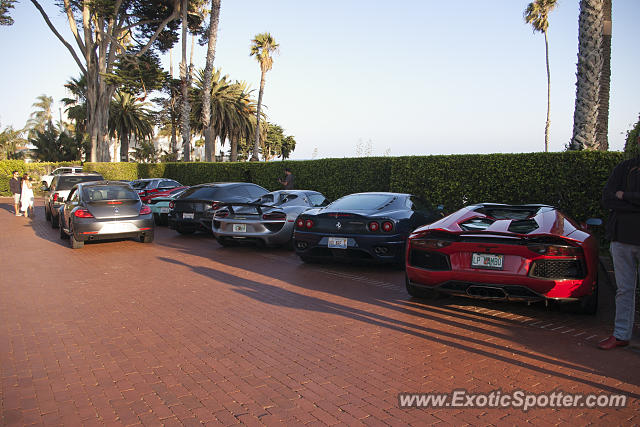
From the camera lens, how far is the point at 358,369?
3910mm

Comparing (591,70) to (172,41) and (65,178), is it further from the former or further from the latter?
(172,41)

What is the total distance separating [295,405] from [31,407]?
1822mm

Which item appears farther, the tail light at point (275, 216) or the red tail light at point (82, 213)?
the red tail light at point (82, 213)

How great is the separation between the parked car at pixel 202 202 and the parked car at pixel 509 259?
736 cm

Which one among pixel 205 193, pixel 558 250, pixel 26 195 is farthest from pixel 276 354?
pixel 26 195

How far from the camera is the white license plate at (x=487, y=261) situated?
4977 mm

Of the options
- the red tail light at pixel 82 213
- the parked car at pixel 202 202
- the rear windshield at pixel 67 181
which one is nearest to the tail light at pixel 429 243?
the parked car at pixel 202 202

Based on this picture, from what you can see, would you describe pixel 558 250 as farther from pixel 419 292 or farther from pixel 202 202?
pixel 202 202

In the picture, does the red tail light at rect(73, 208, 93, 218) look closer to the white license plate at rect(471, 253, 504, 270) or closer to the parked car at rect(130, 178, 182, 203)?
the parked car at rect(130, 178, 182, 203)

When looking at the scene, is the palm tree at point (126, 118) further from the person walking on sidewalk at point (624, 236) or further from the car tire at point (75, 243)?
the person walking on sidewalk at point (624, 236)

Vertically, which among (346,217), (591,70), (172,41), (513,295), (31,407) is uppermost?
(172,41)

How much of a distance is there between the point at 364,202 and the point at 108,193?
252 inches

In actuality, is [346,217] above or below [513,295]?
above

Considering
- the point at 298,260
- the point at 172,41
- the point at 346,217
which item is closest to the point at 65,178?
the point at 298,260
